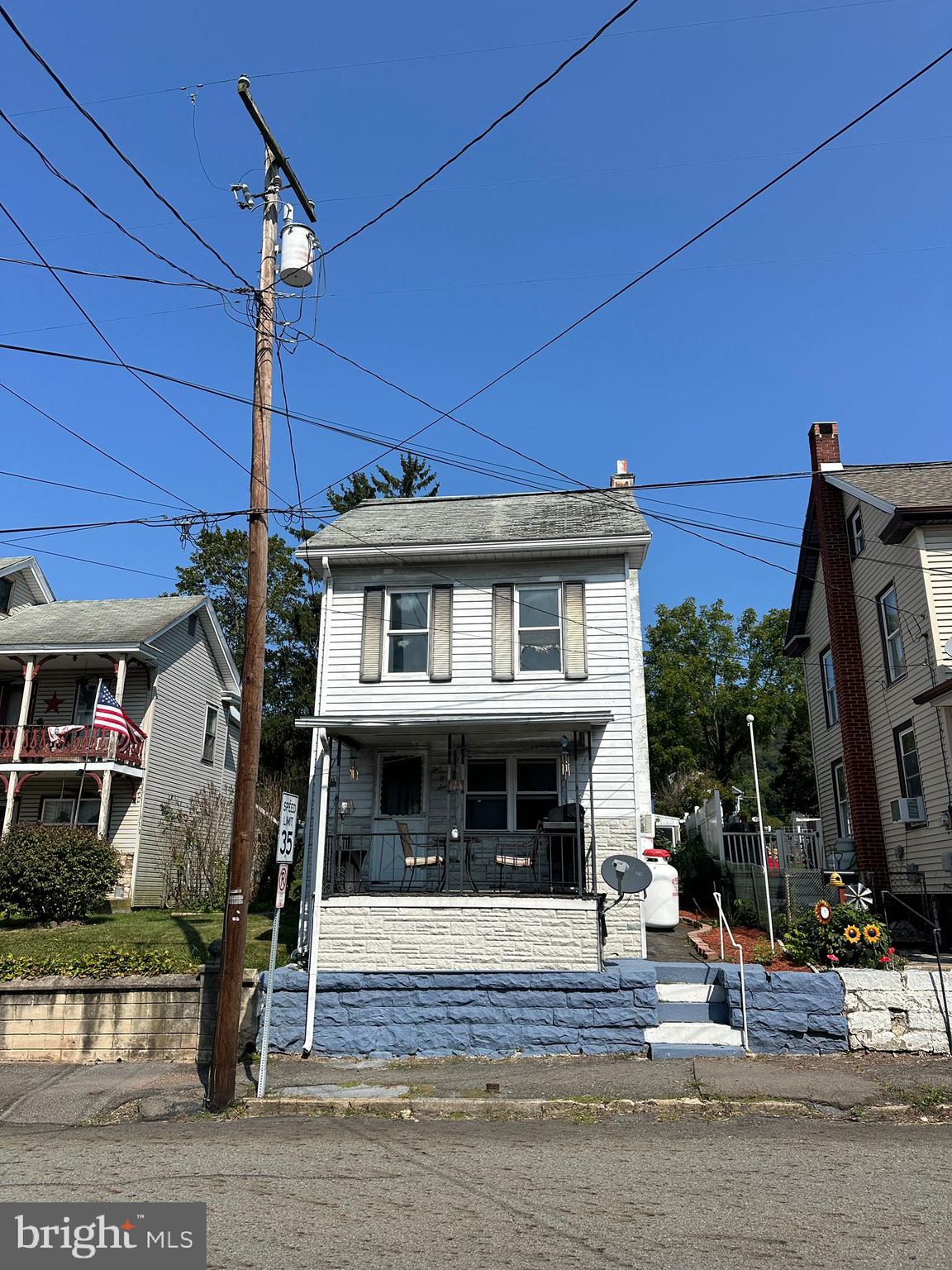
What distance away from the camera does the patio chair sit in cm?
1280

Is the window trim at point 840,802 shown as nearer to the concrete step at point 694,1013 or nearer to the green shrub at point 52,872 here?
the concrete step at point 694,1013

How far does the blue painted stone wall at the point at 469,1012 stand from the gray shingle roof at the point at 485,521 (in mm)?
7028

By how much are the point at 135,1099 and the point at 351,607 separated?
815 cm

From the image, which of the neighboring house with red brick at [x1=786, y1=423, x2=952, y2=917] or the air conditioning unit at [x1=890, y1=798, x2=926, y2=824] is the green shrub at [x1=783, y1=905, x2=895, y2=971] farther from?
the air conditioning unit at [x1=890, y1=798, x2=926, y2=824]

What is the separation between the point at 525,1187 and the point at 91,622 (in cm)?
2175

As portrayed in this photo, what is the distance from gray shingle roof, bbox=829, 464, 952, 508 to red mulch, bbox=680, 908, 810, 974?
24.8 feet

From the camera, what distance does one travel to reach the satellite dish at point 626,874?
11.6 metres

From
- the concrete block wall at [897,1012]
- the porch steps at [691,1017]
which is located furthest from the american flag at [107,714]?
the concrete block wall at [897,1012]

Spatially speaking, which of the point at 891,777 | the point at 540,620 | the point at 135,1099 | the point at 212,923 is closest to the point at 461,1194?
the point at 135,1099

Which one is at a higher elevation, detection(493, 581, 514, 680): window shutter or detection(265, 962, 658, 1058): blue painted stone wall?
detection(493, 581, 514, 680): window shutter

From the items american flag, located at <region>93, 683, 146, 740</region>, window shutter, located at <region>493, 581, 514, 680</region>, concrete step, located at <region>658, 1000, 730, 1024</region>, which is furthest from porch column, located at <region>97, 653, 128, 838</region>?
concrete step, located at <region>658, 1000, 730, 1024</region>

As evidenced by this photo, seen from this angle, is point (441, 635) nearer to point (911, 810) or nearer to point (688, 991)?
point (688, 991)

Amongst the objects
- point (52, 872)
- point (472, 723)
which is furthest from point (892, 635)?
point (52, 872)

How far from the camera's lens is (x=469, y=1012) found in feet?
36.1
